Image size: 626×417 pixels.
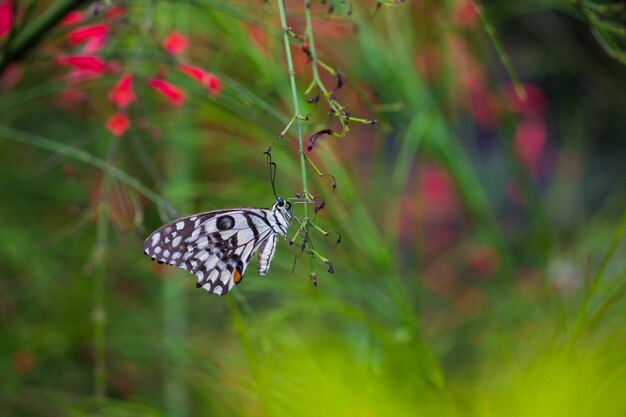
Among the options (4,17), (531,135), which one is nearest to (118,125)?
(4,17)

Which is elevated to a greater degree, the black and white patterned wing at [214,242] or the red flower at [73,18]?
the red flower at [73,18]

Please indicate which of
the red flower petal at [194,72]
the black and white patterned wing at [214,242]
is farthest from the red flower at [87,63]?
the black and white patterned wing at [214,242]

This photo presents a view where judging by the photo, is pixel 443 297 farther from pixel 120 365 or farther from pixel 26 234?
pixel 26 234

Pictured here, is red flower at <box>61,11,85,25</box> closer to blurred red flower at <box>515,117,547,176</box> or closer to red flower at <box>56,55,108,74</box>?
red flower at <box>56,55,108,74</box>

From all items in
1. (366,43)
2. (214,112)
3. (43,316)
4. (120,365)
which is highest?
(366,43)

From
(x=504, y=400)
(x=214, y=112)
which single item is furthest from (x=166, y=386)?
(x=504, y=400)

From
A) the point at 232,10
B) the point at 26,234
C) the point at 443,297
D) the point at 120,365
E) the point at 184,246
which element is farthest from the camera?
the point at 443,297

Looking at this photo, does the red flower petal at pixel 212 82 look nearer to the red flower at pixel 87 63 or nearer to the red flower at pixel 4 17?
the red flower at pixel 87 63
